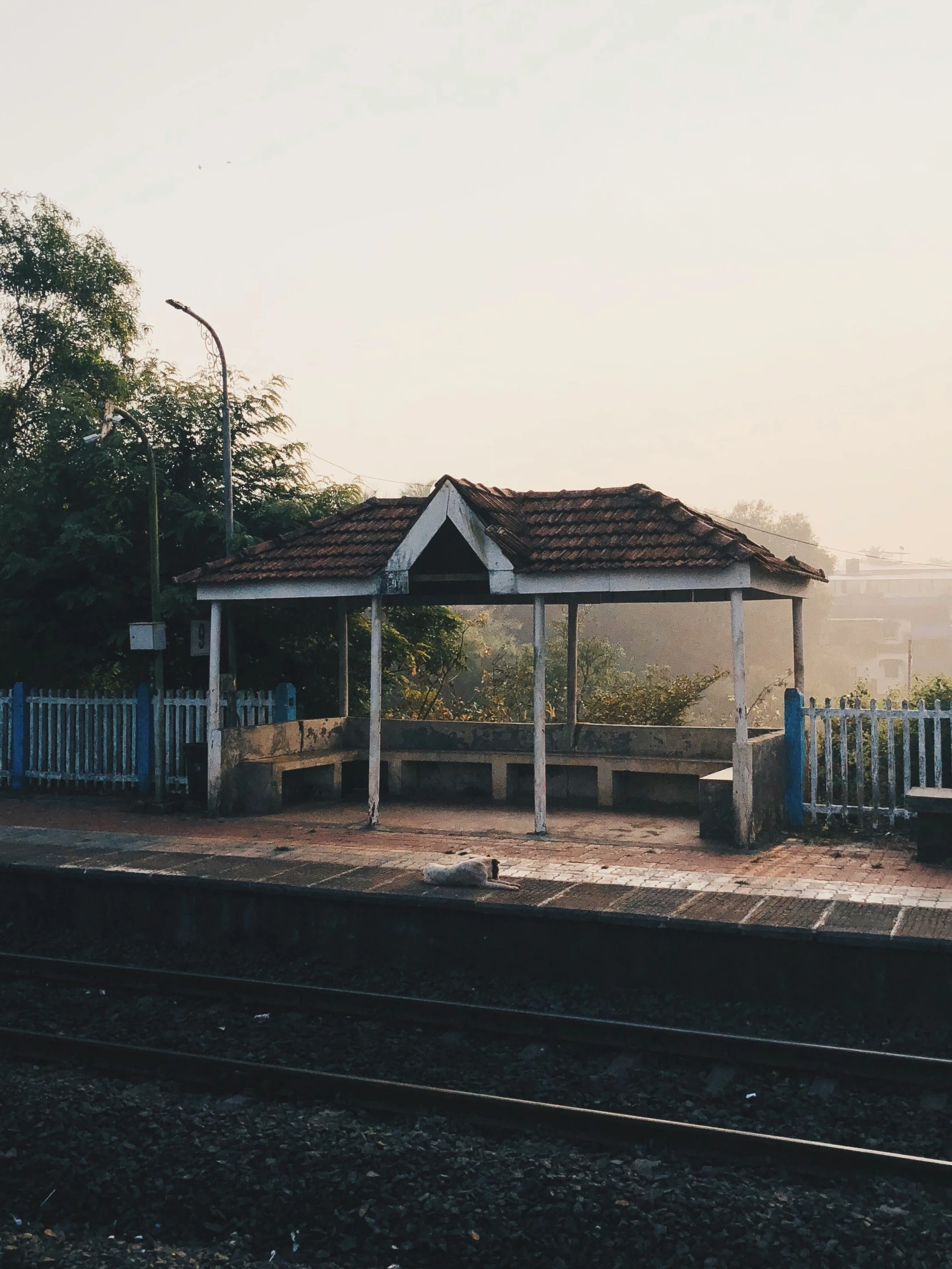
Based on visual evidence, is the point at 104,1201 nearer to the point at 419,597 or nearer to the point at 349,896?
the point at 349,896

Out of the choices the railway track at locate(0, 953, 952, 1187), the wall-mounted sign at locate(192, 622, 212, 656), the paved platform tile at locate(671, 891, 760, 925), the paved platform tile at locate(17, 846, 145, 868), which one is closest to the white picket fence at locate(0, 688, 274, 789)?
the wall-mounted sign at locate(192, 622, 212, 656)

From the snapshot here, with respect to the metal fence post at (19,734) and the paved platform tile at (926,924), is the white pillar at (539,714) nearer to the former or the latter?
the paved platform tile at (926,924)

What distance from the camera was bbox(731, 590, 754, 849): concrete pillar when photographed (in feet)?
39.1

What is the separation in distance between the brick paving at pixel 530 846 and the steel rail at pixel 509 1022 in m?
2.28

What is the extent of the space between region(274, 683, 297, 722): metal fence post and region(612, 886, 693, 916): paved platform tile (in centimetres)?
806

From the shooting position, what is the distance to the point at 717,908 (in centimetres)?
879

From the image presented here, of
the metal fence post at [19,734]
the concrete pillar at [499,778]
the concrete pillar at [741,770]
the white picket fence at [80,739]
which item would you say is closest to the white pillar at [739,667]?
the concrete pillar at [741,770]

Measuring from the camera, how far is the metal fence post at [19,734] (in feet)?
59.9

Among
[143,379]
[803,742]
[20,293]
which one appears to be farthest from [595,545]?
[20,293]

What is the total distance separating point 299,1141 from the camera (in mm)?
5844

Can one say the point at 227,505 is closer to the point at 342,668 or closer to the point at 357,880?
the point at 342,668

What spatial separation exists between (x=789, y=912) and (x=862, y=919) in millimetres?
533

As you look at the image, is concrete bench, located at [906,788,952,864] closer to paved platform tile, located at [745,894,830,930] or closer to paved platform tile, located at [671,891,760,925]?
paved platform tile, located at [745,894,830,930]

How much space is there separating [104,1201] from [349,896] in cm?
422
